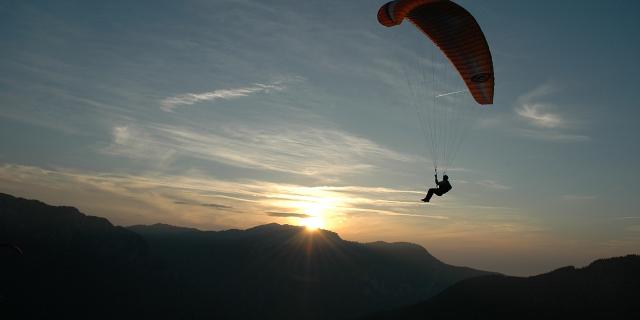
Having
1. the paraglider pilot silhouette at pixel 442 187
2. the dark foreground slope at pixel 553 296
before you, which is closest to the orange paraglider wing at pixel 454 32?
the paraglider pilot silhouette at pixel 442 187

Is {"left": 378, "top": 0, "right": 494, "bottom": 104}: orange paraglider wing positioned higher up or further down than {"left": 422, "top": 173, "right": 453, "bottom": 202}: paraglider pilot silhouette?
higher up

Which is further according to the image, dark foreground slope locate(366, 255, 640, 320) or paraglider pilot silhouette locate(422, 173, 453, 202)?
dark foreground slope locate(366, 255, 640, 320)

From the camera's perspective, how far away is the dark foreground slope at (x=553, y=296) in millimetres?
100000

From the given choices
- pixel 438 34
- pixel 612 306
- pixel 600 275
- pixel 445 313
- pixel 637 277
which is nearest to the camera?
pixel 438 34

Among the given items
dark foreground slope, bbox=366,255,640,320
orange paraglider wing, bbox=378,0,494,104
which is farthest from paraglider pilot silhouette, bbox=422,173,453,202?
Result: dark foreground slope, bbox=366,255,640,320

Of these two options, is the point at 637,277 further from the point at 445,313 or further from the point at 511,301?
the point at 445,313

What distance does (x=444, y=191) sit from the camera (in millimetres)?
29719

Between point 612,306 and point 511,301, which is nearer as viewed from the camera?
point 612,306

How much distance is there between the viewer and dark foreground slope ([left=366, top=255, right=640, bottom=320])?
328 ft

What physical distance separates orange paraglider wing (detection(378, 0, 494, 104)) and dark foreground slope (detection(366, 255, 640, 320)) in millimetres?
90521

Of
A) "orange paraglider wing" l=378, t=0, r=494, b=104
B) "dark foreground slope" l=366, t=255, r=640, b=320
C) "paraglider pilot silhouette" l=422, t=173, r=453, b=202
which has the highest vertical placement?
"orange paraglider wing" l=378, t=0, r=494, b=104

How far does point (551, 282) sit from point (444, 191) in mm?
109969

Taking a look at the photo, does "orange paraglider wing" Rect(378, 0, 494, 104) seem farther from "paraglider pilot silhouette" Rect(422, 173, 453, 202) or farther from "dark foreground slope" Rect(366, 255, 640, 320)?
"dark foreground slope" Rect(366, 255, 640, 320)

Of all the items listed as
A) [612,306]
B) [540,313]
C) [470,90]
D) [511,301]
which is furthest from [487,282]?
[470,90]
